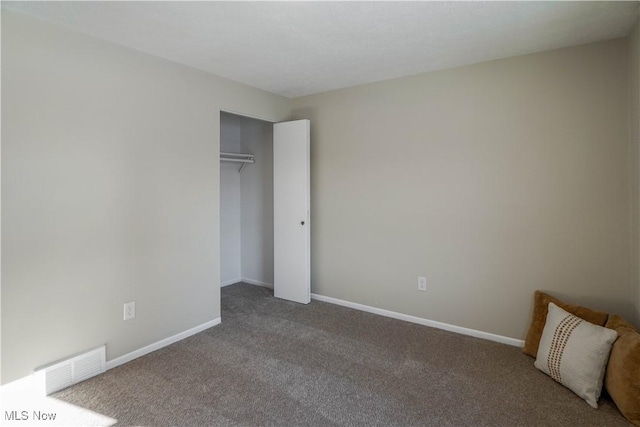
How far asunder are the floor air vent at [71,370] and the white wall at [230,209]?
7.20ft

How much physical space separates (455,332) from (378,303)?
78 centimetres

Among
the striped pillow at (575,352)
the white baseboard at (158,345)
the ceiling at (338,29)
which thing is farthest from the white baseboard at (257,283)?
the striped pillow at (575,352)

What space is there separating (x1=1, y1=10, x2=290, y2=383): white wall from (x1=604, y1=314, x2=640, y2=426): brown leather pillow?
2.98 m

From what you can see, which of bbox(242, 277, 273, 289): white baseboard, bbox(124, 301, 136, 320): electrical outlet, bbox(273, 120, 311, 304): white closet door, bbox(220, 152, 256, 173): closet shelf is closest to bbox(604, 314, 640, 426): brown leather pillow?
bbox(273, 120, 311, 304): white closet door

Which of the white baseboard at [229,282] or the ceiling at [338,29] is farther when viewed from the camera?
the white baseboard at [229,282]

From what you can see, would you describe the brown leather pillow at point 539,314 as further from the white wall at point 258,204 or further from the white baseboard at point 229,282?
the white baseboard at point 229,282

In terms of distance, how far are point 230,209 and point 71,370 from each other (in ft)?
8.87

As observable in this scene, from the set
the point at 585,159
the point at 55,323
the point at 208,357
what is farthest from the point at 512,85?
the point at 55,323

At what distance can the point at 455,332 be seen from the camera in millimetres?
3047

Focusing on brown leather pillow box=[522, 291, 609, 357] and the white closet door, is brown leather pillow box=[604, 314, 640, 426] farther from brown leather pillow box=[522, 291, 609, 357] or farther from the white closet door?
the white closet door

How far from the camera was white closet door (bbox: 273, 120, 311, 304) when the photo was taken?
371 cm

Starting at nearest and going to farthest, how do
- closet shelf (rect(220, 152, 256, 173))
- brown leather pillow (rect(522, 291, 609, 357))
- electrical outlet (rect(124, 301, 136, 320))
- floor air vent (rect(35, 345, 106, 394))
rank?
floor air vent (rect(35, 345, 106, 394)) < brown leather pillow (rect(522, 291, 609, 357)) < electrical outlet (rect(124, 301, 136, 320)) < closet shelf (rect(220, 152, 256, 173))

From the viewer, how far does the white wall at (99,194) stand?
203 cm

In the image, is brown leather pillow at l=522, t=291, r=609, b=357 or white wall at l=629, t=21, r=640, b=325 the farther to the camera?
brown leather pillow at l=522, t=291, r=609, b=357
